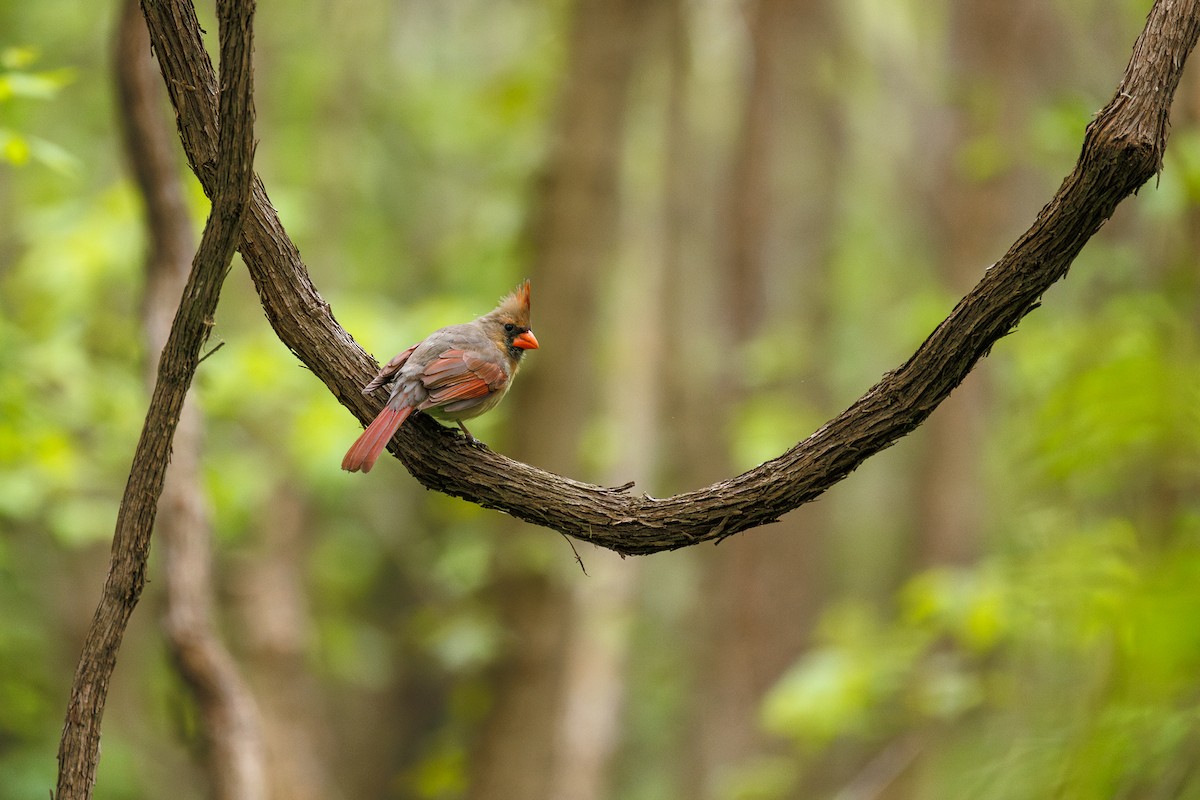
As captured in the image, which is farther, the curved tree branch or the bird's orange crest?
the bird's orange crest

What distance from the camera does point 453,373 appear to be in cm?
358

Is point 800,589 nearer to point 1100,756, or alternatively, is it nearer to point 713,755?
point 713,755

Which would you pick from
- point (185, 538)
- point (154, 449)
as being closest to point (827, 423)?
point (154, 449)

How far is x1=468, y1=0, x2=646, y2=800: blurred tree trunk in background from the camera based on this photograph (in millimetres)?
7016

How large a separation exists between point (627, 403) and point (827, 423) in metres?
7.44

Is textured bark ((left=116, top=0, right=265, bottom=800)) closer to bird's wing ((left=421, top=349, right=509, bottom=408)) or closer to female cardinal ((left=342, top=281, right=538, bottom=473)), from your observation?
female cardinal ((left=342, top=281, right=538, bottom=473))

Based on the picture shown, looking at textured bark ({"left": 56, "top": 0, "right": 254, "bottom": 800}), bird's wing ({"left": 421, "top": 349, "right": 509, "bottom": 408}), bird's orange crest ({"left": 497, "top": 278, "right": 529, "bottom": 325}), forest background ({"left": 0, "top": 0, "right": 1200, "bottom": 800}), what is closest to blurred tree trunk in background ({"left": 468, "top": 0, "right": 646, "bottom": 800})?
forest background ({"left": 0, "top": 0, "right": 1200, "bottom": 800})

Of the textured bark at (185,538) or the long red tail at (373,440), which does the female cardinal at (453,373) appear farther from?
the textured bark at (185,538)

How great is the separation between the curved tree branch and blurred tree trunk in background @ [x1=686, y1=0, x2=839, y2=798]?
6719 mm

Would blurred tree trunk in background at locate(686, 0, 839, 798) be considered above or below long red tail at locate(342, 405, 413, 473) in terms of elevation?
above

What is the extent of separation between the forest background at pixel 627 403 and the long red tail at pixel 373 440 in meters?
1.58

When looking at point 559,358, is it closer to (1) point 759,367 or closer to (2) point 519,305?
(2) point 519,305

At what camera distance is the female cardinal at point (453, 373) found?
3.06m

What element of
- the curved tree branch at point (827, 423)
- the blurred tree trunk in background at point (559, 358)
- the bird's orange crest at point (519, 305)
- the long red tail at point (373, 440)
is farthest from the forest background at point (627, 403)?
the bird's orange crest at point (519, 305)
